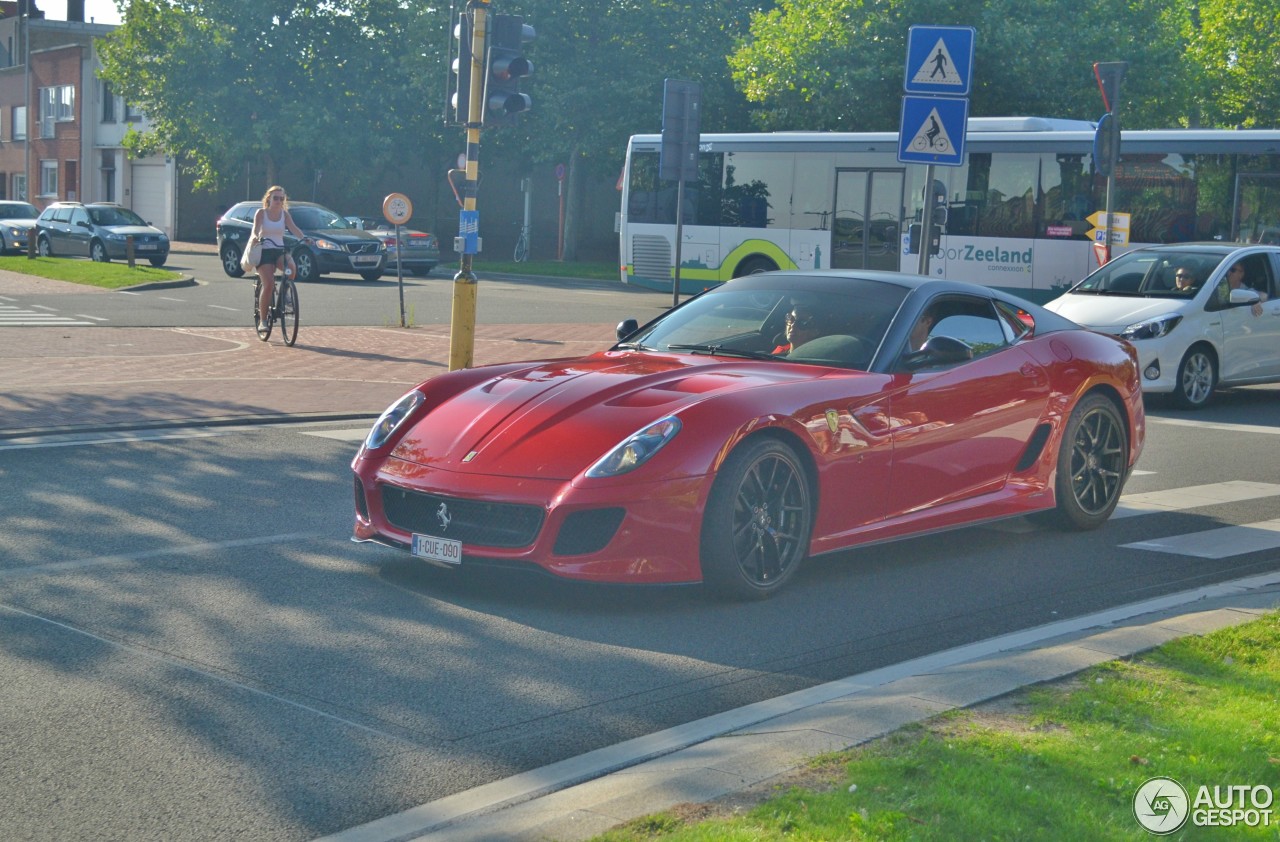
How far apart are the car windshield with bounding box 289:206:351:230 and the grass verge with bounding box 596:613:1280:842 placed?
31.2 m

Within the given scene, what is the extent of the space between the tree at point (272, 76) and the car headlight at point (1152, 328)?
39.2m

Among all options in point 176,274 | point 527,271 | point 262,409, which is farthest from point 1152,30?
point 262,409

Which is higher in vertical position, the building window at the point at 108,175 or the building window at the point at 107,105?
the building window at the point at 107,105

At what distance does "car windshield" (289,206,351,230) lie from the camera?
115 ft

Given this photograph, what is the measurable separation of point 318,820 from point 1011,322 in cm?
543

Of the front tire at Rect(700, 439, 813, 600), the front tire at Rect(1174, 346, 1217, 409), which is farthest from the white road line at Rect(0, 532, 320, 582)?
the front tire at Rect(1174, 346, 1217, 409)

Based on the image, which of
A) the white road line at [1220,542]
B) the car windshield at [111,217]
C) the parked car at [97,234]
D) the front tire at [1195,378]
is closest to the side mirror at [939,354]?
the white road line at [1220,542]

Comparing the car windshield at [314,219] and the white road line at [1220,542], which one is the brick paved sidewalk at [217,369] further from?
the car windshield at [314,219]

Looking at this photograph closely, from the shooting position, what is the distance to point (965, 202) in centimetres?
2602

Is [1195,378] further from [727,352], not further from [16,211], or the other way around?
[16,211]

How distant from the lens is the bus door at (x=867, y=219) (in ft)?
86.9

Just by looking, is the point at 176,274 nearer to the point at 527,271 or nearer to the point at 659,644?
the point at 527,271

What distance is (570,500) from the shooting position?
634 centimetres

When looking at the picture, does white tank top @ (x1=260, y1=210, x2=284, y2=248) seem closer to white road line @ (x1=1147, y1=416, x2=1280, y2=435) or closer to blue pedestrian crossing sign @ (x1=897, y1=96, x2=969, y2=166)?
blue pedestrian crossing sign @ (x1=897, y1=96, x2=969, y2=166)
